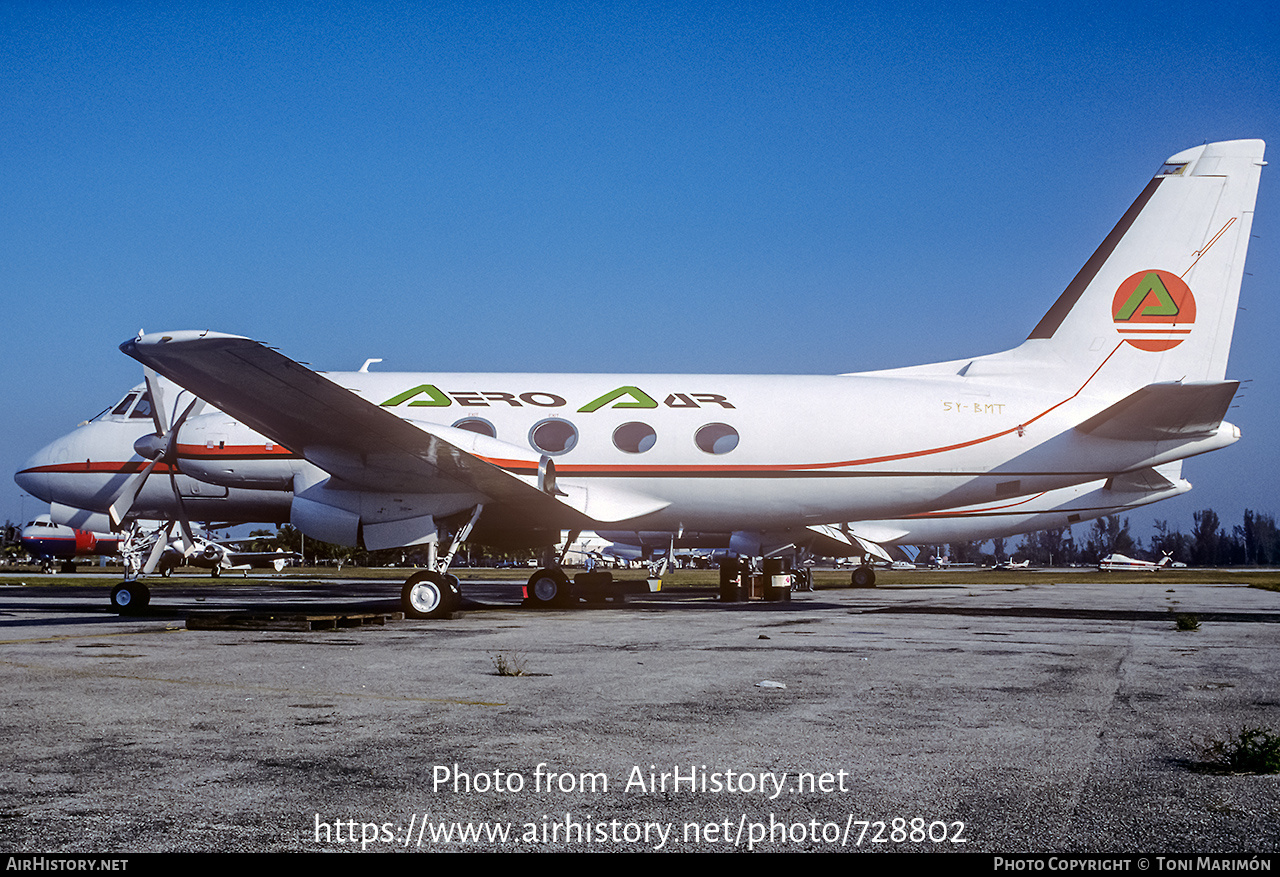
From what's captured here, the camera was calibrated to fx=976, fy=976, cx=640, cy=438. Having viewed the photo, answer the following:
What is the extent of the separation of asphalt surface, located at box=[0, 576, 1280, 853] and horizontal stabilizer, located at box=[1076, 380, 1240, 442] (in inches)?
250

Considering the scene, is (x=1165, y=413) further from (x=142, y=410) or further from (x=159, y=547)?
(x=142, y=410)

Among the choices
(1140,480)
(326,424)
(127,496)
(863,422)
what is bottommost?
(127,496)

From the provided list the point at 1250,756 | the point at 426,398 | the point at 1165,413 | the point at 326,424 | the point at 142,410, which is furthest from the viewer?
the point at 142,410

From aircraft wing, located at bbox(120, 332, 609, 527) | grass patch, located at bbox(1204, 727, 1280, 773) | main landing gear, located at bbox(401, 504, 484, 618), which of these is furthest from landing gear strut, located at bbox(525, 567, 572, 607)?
grass patch, located at bbox(1204, 727, 1280, 773)

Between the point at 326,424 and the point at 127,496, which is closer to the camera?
the point at 326,424

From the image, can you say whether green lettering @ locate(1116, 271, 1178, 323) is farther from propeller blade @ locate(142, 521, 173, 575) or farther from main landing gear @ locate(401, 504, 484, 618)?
propeller blade @ locate(142, 521, 173, 575)

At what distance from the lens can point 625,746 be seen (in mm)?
6227

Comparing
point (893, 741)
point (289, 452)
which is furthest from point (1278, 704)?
point (289, 452)

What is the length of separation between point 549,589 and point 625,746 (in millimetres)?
15515

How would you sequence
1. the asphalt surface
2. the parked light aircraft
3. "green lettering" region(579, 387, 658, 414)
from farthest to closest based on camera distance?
the parked light aircraft → "green lettering" region(579, 387, 658, 414) → the asphalt surface

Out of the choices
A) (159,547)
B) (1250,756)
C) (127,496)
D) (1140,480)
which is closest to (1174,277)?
(1140,480)

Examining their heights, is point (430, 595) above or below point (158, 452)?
below

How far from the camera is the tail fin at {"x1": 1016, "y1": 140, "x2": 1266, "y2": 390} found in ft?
64.3
